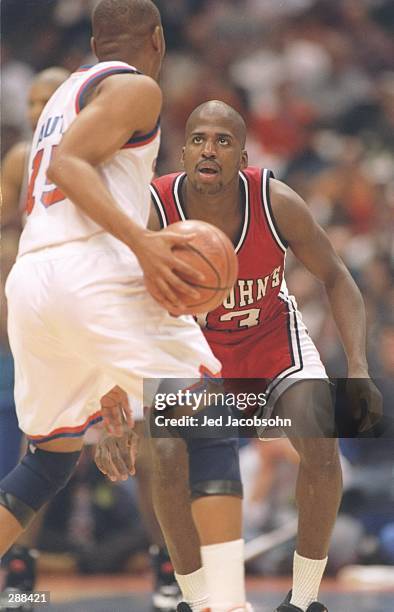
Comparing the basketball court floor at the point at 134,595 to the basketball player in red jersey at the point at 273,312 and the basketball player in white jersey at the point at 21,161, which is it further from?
the basketball player in white jersey at the point at 21,161

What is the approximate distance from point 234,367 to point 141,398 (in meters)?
0.90

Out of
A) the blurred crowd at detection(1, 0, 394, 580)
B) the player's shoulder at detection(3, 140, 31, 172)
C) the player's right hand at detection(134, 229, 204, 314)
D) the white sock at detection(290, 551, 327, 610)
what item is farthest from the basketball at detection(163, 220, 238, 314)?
the player's shoulder at detection(3, 140, 31, 172)

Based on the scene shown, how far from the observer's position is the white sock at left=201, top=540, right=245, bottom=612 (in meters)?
2.70

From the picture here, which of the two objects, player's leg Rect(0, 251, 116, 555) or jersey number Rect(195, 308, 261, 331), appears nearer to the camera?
player's leg Rect(0, 251, 116, 555)

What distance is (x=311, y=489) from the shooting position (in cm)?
342

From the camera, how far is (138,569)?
15.7ft

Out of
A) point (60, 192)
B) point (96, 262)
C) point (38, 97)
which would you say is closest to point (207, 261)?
point (96, 262)

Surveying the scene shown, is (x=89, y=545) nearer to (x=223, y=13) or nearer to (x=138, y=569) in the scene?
(x=138, y=569)

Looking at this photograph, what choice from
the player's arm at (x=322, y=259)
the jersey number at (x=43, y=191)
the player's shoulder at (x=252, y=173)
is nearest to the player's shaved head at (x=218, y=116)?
the player's shoulder at (x=252, y=173)

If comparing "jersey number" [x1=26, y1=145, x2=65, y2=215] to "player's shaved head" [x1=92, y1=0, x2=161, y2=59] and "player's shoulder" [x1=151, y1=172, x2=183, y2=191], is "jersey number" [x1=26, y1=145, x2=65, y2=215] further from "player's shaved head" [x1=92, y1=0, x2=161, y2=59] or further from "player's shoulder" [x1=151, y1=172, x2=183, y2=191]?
"player's shoulder" [x1=151, y1=172, x2=183, y2=191]

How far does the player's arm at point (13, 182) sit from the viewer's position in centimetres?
385

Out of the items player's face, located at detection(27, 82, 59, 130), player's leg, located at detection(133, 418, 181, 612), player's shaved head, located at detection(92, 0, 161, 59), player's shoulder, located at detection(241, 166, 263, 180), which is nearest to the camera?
player's shaved head, located at detection(92, 0, 161, 59)

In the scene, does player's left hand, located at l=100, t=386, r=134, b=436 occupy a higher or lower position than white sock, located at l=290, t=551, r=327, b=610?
higher

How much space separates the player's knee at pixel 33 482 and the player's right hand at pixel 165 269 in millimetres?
768
